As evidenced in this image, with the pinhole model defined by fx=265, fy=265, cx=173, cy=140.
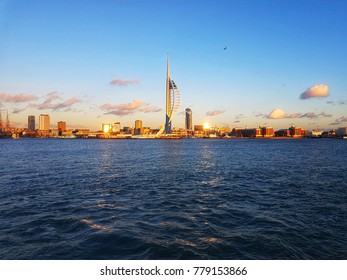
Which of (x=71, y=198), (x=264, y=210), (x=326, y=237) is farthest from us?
(x=71, y=198)

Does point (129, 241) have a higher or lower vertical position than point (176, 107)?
lower

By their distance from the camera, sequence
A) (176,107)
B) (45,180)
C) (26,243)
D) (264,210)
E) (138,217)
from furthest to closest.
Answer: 1. (176,107)
2. (45,180)
3. (264,210)
4. (138,217)
5. (26,243)

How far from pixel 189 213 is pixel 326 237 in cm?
693

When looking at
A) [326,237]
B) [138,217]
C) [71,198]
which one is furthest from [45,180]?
[326,237]

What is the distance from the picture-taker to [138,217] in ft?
47.7

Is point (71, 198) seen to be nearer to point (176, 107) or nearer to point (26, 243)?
point (26, 243)
